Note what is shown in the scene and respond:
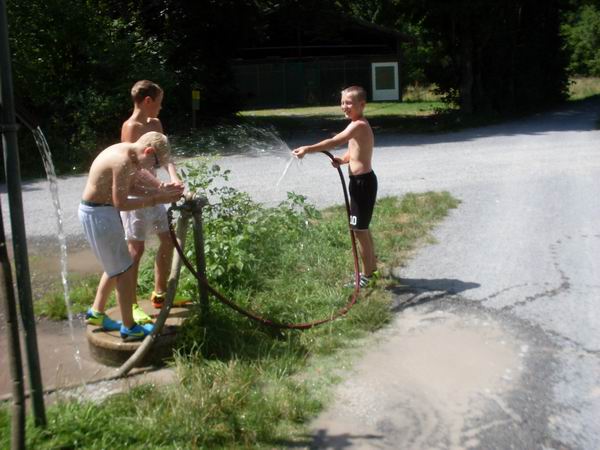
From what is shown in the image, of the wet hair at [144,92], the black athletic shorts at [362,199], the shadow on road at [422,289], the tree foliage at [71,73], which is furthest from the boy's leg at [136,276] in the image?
the tree foliage at [71,73]

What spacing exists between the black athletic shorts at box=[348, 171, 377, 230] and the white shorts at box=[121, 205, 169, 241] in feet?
4.66

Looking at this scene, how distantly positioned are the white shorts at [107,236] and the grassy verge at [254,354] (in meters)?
0.59

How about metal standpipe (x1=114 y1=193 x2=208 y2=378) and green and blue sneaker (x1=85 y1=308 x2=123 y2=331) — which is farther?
green and blue sneaker (x1=85 y1=308 x2=123 y2=331)

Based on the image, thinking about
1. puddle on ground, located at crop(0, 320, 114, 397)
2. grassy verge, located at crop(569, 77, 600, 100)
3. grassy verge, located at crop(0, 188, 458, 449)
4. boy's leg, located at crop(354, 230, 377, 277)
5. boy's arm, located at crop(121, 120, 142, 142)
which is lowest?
puddle on ground, located at crop(0, 320, 114, 397)

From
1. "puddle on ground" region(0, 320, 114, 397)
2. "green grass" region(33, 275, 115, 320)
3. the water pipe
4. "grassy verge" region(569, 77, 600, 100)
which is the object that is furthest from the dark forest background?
"grassy verge" region(569, 77, 600, 100)

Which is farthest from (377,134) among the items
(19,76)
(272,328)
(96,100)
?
(272,328)

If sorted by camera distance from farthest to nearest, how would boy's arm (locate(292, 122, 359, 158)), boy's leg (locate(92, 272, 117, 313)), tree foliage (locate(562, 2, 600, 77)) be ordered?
tree foliage (locate(562, 2, 600, 77)) < boy's arm (locate(292, 122, 359, 158)) < boy's leg (locate(92, 272, 117, 313))

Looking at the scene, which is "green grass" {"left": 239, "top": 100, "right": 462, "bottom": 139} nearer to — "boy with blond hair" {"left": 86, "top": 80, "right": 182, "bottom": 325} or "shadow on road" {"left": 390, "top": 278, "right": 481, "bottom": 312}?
"shadow on road" {"left": 390, "top": 278, "right": 481, "bottom": 312}

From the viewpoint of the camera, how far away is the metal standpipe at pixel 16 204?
3.17 metres

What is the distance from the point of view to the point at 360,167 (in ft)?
18.4

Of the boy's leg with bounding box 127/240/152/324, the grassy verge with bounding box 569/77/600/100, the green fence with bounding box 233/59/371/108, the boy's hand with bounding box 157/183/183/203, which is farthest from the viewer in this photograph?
the green fence with bounding box 233/59/371/108

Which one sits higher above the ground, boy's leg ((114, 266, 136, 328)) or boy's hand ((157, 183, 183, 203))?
boy's hand ((157, 183, 183, 203))

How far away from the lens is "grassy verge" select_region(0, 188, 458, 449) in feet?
11.5

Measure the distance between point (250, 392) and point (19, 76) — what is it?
12.8 metres
